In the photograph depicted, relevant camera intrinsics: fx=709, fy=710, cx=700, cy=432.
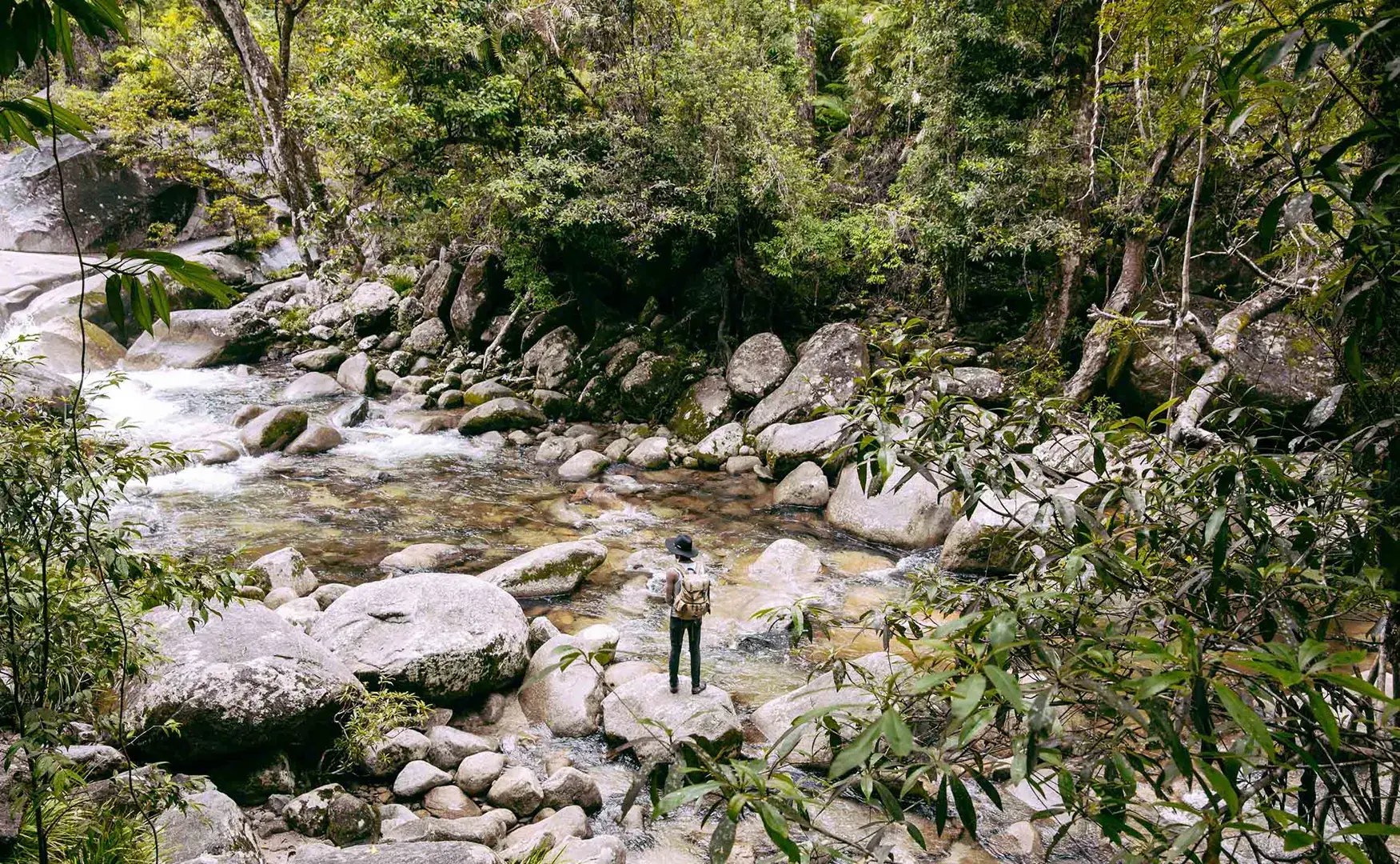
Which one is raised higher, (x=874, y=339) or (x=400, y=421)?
(x=874, y=339)

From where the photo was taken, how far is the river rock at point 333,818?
391cm

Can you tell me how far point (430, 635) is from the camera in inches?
219

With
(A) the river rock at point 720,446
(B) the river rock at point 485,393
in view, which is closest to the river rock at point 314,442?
(B) the river rock at point 485,393

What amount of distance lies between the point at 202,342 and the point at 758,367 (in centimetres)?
1304

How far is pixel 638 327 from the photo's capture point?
15.0 meters

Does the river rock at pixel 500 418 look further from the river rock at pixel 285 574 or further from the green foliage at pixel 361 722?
the green foliage at pixel 361 722

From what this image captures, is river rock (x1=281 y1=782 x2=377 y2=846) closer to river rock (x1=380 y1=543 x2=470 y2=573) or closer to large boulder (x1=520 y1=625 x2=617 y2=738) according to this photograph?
large boulder (x1=520 y1=625 x2=617 y2=738)

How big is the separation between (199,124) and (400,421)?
517 inches

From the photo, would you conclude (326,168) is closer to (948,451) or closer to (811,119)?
(811,119)

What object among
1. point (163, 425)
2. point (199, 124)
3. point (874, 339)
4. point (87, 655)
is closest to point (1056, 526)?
point (874, 339)

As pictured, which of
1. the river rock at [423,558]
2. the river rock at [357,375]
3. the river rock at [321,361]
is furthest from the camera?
the river rock at [321,361]

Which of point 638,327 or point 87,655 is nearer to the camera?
point 87,655

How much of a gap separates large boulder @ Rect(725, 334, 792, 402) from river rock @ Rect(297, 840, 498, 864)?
9.80 metres

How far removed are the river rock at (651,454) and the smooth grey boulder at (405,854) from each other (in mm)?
8826
